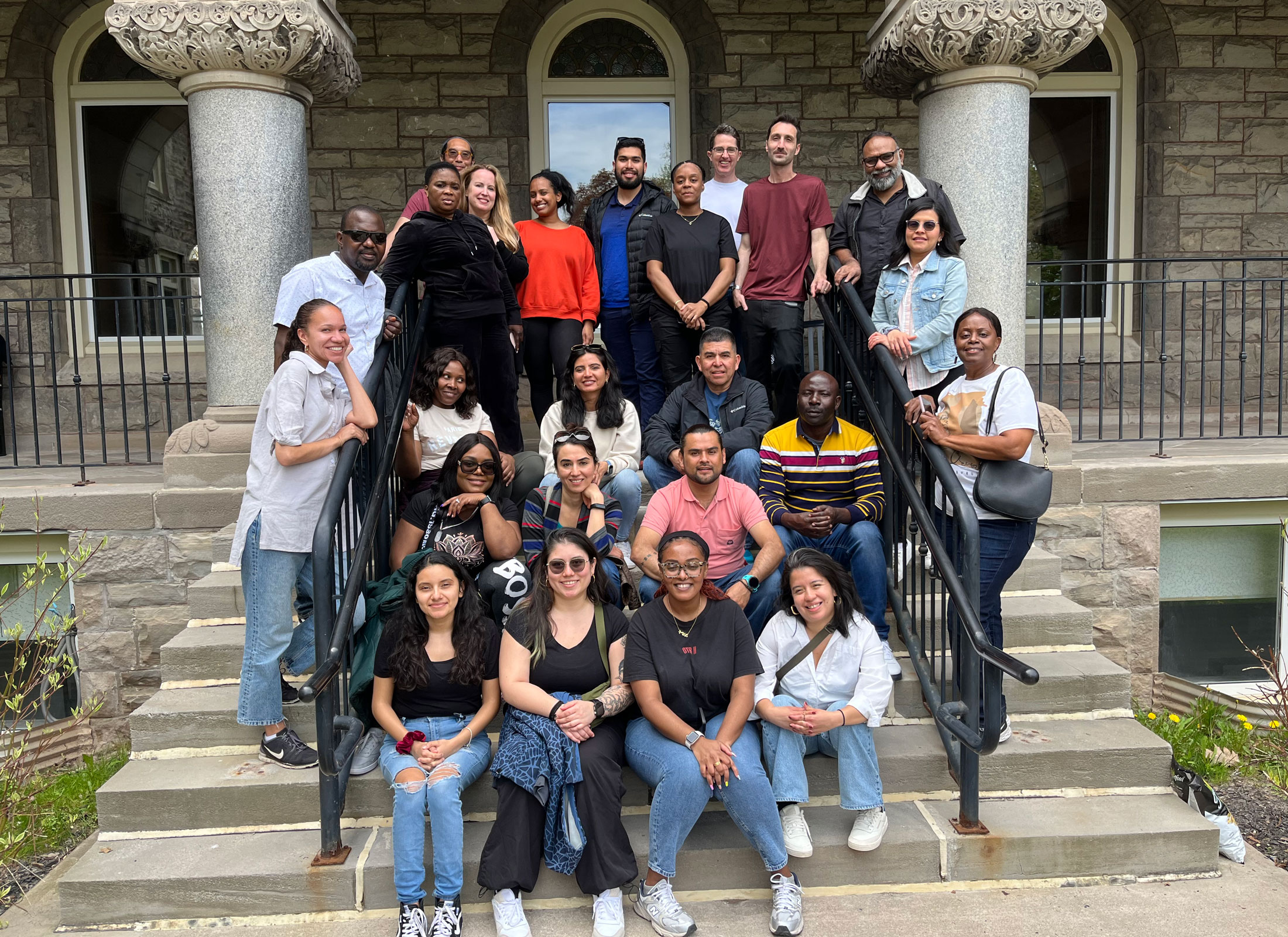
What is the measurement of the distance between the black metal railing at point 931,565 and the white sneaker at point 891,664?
0.22 feet

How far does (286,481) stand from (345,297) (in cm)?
84

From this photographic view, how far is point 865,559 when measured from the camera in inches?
155

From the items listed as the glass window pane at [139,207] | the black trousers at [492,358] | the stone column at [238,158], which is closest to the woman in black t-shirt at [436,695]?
the black trousers at [492,358]

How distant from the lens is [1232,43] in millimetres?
7984

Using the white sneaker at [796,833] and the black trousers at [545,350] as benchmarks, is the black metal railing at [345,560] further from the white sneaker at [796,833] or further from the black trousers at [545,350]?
the white sneaker at [796,833]

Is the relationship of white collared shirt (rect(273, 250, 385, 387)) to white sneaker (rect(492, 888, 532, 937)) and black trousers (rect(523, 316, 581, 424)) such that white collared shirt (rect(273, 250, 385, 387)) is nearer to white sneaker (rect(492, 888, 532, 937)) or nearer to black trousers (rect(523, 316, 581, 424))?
black trousers (rect(523, 316, 581, 424))

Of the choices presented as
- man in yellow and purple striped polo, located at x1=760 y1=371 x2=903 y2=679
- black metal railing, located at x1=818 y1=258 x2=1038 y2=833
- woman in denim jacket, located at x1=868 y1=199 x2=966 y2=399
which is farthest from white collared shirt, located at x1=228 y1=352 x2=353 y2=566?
woman in denim jacket, located at x1=868 y1=199 x2=966 y2=399

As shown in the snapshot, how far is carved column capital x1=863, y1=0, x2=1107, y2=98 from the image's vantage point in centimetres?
492

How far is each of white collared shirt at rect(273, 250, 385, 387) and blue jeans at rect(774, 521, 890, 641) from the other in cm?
176

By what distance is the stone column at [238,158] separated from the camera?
4844 mm

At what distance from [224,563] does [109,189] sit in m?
4.78

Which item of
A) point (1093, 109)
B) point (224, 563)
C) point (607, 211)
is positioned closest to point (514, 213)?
point (607, 211)

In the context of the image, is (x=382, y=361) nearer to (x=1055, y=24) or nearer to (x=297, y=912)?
(x=297, y=912)

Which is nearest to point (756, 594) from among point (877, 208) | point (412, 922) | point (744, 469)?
point (744, 469)
